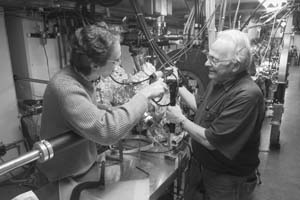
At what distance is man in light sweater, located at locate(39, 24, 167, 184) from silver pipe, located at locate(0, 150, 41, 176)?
19 cm

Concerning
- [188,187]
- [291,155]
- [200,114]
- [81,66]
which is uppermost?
[81,66]

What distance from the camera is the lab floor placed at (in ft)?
7.86

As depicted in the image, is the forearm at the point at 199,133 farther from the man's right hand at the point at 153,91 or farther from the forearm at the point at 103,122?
the forearm at the point at 103,122

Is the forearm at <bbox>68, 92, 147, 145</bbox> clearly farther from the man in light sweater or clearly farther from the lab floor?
the lab floor

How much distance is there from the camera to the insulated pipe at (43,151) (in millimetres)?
445

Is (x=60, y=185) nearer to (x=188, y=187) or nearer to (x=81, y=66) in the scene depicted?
(x=81, y=66)

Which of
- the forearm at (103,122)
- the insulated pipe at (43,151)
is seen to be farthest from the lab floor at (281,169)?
the insulated pipe at (43,151)

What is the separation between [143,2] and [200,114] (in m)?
0.85

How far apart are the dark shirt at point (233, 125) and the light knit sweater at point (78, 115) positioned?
512 mm

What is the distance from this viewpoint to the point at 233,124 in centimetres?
113

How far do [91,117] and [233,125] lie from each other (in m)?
0.73

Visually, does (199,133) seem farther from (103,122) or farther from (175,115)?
(103,122)

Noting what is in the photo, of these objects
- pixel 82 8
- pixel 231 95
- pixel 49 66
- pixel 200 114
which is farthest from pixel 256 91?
pixel 49 66

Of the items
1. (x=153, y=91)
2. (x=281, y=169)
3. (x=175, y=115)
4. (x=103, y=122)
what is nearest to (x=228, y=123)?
(x=175, y=115)
